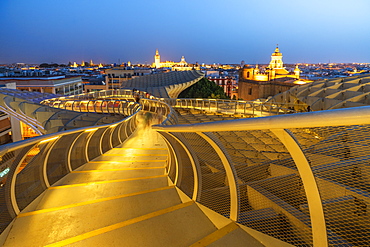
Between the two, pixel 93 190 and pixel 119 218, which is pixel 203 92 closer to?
pixel 93 190

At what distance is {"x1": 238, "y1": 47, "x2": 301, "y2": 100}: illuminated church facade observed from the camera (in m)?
51.1

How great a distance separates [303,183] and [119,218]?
2.33 m

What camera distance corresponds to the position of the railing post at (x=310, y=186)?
71.1 inches

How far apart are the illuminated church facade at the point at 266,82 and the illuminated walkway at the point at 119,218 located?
150 ft

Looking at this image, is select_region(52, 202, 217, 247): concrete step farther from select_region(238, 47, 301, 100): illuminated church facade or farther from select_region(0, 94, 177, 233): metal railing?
select_region(238, 47, 301, 100): illuminated church facade

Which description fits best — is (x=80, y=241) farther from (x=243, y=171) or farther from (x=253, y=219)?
(x=243, y=171)

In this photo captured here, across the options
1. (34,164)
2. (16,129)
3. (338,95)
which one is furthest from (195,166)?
(16,129)

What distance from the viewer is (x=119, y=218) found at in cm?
325

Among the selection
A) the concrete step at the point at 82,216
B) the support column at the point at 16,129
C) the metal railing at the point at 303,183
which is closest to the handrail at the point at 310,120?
the metal railing at the point at 303,183

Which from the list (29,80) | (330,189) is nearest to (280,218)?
(330,189)

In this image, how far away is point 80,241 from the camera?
108 inches

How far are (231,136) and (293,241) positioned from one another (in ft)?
20.8

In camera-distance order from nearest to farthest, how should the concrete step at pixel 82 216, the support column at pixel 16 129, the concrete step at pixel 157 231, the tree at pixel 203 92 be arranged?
the concrete step at pixel 157 231
the concrete step at pixel 82 216
the support column at pixel 16 129
the tree at pixel 203 92

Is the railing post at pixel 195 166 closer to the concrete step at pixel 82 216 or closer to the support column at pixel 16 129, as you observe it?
the concrete step at pixel 82 216
